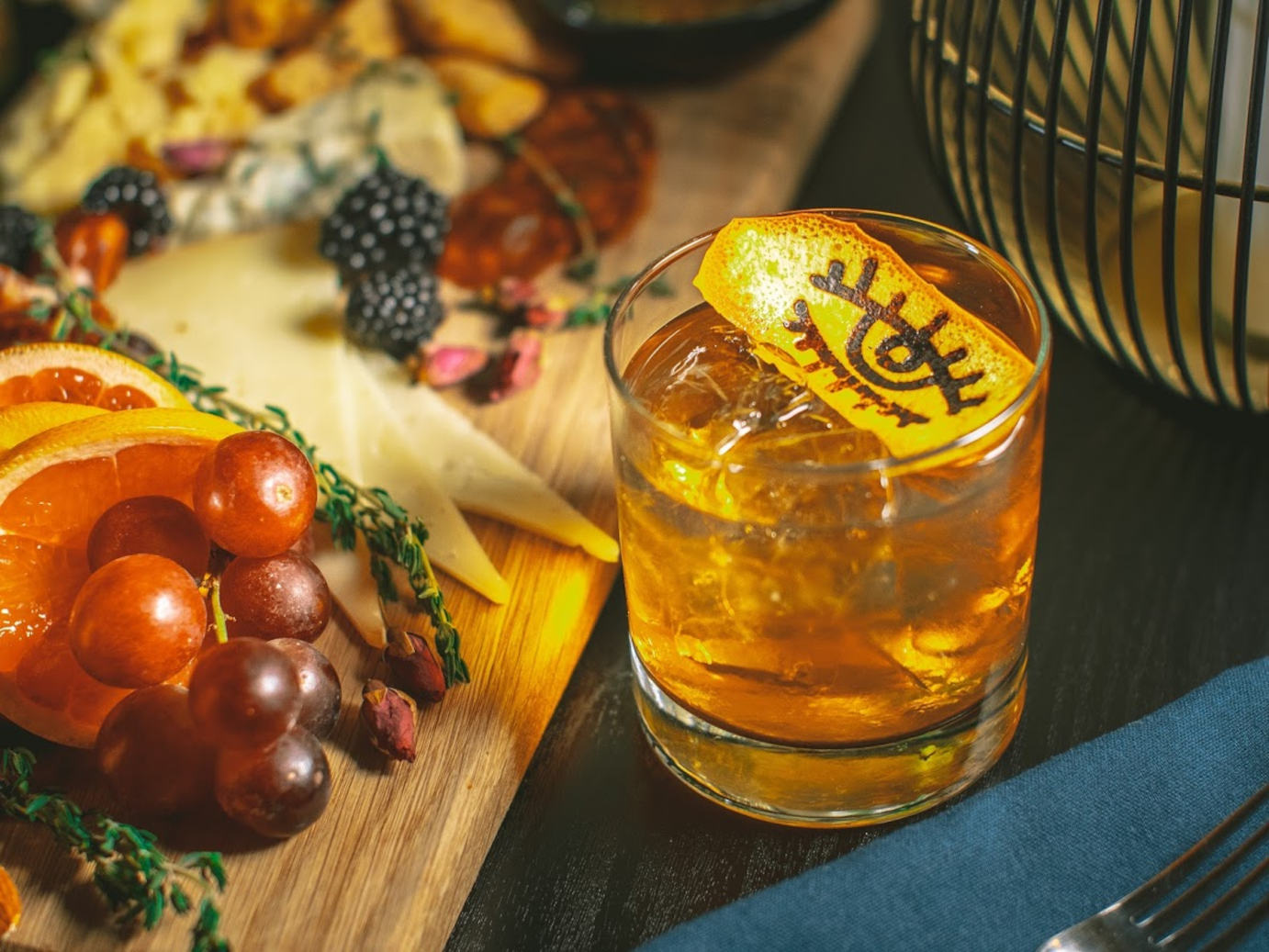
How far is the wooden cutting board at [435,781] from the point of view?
3.30 feet

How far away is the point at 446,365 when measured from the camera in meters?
1.53

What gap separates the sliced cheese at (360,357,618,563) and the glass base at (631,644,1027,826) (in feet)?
0.77

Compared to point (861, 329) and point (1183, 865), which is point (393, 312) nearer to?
point (861, 329)

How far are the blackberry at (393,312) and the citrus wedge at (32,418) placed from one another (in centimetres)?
42

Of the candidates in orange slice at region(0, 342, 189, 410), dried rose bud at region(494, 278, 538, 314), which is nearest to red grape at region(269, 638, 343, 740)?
orange slice at region(0, 342, 189, 410)

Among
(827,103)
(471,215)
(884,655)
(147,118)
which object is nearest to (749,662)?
(884,655)

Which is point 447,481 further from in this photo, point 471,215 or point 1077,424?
point 1077,424

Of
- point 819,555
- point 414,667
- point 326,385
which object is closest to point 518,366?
point 326,385

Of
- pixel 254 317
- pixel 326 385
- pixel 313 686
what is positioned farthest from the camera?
pixel 254 317

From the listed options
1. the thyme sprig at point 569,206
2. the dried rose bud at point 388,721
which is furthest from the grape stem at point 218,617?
the thyme sprig at point 569,206

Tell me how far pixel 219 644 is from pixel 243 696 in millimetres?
112

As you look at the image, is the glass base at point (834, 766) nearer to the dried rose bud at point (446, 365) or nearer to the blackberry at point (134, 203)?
the dried rose bud at point (446, 365)

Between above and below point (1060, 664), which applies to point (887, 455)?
above

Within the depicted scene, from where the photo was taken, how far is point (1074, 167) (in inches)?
49.7
